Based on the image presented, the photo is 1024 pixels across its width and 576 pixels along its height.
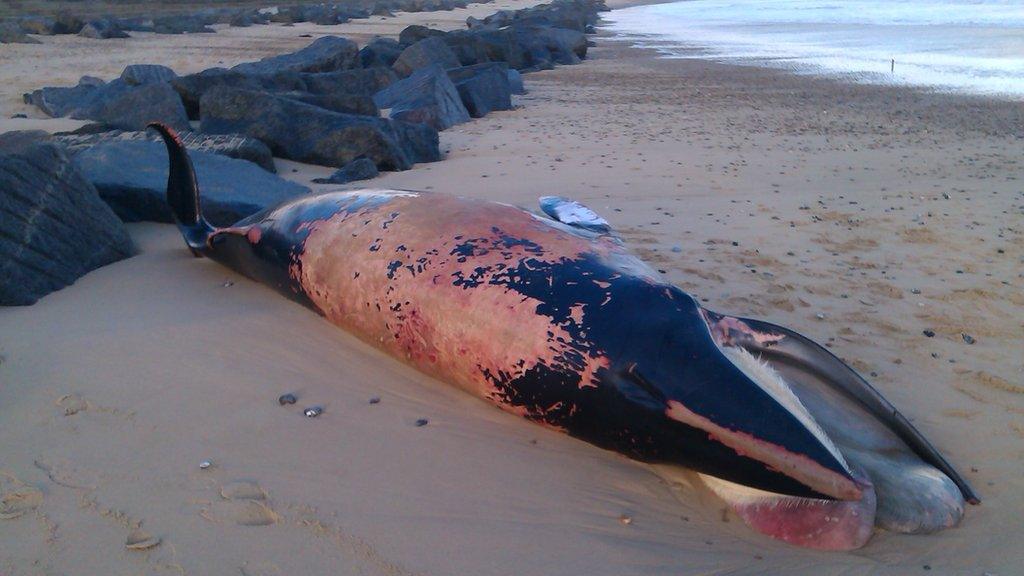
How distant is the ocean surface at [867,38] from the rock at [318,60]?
9518 millimetres

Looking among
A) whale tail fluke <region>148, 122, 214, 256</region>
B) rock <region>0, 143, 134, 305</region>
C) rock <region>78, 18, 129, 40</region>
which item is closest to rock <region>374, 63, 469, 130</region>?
whale tail fluke <region>148, 122, 214, 256</region>

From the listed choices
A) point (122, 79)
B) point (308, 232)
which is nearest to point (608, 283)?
point (308, 232)

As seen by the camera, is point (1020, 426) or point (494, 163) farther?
point (494, 163)

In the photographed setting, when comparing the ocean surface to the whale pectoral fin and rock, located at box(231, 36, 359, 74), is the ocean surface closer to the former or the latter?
rock, located at box(231, 36, 359, 74)

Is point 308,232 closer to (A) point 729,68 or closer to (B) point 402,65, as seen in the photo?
(B) point 402,65

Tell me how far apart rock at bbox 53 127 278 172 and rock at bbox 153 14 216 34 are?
2086 centimetres

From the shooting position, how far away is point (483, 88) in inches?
465

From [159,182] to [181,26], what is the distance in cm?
2427

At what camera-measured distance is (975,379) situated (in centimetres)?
354

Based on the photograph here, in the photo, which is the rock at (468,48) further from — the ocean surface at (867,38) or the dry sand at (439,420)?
the dry sand at (439,420)

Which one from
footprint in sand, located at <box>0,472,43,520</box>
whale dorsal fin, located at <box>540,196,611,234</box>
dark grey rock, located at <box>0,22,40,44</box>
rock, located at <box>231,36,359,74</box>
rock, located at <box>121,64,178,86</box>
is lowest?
footprint in sand, located at <box>0,472,43,520</box>

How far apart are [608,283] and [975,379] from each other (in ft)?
6.10

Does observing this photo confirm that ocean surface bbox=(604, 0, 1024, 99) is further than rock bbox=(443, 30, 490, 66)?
No

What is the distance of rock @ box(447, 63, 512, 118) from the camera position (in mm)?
11414
